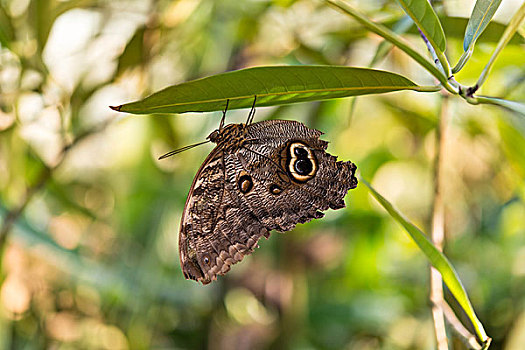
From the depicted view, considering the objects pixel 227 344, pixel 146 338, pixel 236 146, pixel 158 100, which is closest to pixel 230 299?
pixel 227 344

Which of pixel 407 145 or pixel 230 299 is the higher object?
pixel 407 145

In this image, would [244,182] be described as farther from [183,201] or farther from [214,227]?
[183,201]

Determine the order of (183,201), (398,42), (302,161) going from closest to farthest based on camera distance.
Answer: (398,42)
(302,161)
(183,201)

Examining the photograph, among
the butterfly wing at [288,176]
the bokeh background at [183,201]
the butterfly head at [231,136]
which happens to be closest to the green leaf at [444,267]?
the butterfly wing at [288,176]

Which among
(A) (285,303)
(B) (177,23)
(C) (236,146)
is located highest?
(C) (236,146)

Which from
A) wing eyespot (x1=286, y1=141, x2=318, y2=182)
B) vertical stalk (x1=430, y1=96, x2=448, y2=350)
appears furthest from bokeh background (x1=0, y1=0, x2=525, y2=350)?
wing eyespot (x1=286, y1=141, x2=318, y2=182)

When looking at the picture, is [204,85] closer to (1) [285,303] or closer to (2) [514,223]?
(1) [285,303]

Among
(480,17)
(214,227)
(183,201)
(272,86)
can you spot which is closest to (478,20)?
(480,17)
